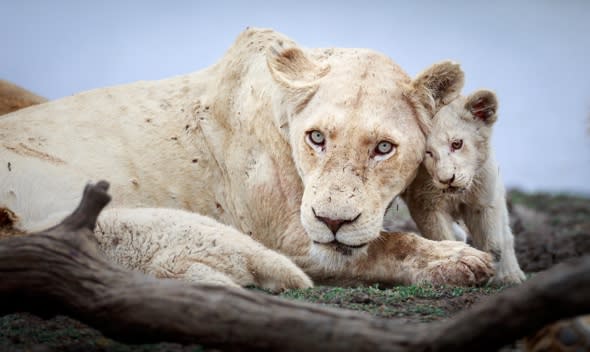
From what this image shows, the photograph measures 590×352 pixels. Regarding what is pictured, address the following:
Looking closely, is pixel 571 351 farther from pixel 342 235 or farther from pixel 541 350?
pixel 342 235

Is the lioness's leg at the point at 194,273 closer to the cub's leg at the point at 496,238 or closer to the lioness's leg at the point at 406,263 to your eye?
the lioness's leg at the point at 406,263

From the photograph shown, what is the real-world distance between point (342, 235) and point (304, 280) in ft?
1.34

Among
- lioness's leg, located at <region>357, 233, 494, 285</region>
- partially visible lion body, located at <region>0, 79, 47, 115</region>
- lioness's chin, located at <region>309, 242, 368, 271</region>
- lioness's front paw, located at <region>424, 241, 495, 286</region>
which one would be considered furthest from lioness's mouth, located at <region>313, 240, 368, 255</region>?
partially visible lion body, located at <region>0, 79, 47, 115</region>

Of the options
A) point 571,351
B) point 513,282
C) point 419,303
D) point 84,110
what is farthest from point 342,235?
point 84,110

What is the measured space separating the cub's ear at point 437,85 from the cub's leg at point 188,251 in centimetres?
166

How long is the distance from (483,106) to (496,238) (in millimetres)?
1113

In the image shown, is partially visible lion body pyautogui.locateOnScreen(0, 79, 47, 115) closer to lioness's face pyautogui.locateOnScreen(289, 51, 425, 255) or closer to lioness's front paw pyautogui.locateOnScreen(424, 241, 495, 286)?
lioness's face pyautogui.locateOnScreen(289, 51, 425, 255)

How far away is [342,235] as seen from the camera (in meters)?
5.13

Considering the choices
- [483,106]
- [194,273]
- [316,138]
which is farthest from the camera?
[483,106]

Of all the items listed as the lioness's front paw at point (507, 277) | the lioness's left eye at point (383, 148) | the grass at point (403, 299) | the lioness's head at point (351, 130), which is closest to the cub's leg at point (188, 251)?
the grass at point (403, 299)

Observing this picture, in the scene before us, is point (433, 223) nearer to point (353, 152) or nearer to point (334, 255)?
Answer: point (334, 255)

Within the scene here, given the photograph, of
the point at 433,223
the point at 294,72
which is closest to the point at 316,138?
the point at 294,72

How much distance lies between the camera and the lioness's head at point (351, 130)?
16.8ft

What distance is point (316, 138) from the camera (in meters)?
5.51
